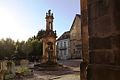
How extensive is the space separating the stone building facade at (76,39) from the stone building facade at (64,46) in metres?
2.11

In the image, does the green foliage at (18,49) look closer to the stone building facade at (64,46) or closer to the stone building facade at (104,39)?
the stone building facade at (64,46)

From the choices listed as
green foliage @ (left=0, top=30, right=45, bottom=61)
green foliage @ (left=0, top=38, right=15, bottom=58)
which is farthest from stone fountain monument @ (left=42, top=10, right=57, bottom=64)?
green foliage @ (left=0, top=38, right=15, bottom=58)

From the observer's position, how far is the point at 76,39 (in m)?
58.9

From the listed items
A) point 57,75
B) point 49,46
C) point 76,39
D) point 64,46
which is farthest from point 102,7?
point 64,46

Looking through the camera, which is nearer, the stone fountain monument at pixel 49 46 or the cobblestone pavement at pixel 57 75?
the cobblestone pavement at pixel 57 75

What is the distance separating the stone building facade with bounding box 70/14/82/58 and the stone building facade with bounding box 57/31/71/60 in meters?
2.11

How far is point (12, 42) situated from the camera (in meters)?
48.0

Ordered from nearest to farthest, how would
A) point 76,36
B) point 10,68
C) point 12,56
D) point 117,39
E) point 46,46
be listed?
point 117,39 < point 10,68 < point 46,46 < point 12,56 < point 76,36

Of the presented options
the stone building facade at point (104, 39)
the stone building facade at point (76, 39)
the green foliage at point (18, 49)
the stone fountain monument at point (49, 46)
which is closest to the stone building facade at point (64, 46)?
the stone building facade at point (76, 39)

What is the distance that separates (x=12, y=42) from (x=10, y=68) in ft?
99.4

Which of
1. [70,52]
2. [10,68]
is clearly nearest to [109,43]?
[10,68]

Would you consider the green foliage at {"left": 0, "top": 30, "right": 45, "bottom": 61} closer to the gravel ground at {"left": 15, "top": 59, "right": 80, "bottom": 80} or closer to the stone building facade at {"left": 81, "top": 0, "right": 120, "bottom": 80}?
the gravel ground at {"left": 15, "top": 59, "right": 80, "bottom": 80}

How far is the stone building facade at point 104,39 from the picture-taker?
1.54 metres

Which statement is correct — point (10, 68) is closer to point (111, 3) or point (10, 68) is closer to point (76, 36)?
point (111, 3)
